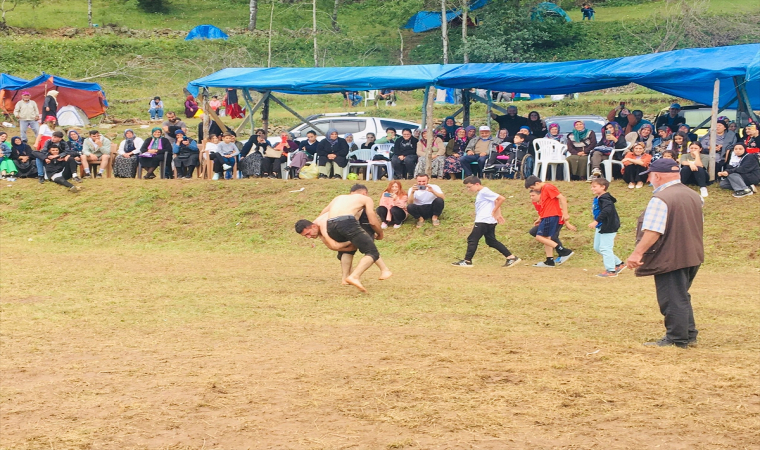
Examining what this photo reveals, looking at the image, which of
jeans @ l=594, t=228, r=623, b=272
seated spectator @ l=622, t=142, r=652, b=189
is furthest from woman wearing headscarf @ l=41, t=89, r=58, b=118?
jeans @ l=594, t=228, r=623, b=272

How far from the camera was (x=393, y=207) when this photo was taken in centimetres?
1634

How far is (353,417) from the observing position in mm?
6004

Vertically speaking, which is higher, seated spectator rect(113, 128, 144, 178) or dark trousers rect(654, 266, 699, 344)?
seated spectator rect(113, 128, 144, 178)

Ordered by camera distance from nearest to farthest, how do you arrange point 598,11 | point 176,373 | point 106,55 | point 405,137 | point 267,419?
point 267,419, point 176,373, point 405,137, point 106,55, point 598,11

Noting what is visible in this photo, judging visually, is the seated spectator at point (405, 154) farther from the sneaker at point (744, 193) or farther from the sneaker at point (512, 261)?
the sneaker at point (744, 193)

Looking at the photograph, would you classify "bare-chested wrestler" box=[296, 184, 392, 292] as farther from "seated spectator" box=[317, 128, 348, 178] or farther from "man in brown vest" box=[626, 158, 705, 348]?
"seated spectator" box=[317, 128, 348, 178]

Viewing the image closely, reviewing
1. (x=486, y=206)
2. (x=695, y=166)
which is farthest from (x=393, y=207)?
(x=695, y=166)

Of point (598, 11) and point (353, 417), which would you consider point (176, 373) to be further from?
point (598, 11)

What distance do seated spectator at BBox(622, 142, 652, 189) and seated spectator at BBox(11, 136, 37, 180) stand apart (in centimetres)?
1314

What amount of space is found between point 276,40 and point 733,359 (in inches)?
1502

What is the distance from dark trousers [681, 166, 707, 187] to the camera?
15.5 meters

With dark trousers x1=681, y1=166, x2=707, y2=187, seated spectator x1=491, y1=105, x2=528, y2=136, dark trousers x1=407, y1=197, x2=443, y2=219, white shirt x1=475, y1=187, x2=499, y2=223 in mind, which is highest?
seated spectator x1=491, y1=105, x2=528, y2=136

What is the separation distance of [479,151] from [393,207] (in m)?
3.12

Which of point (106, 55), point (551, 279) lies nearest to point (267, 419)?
point (551, 279)
